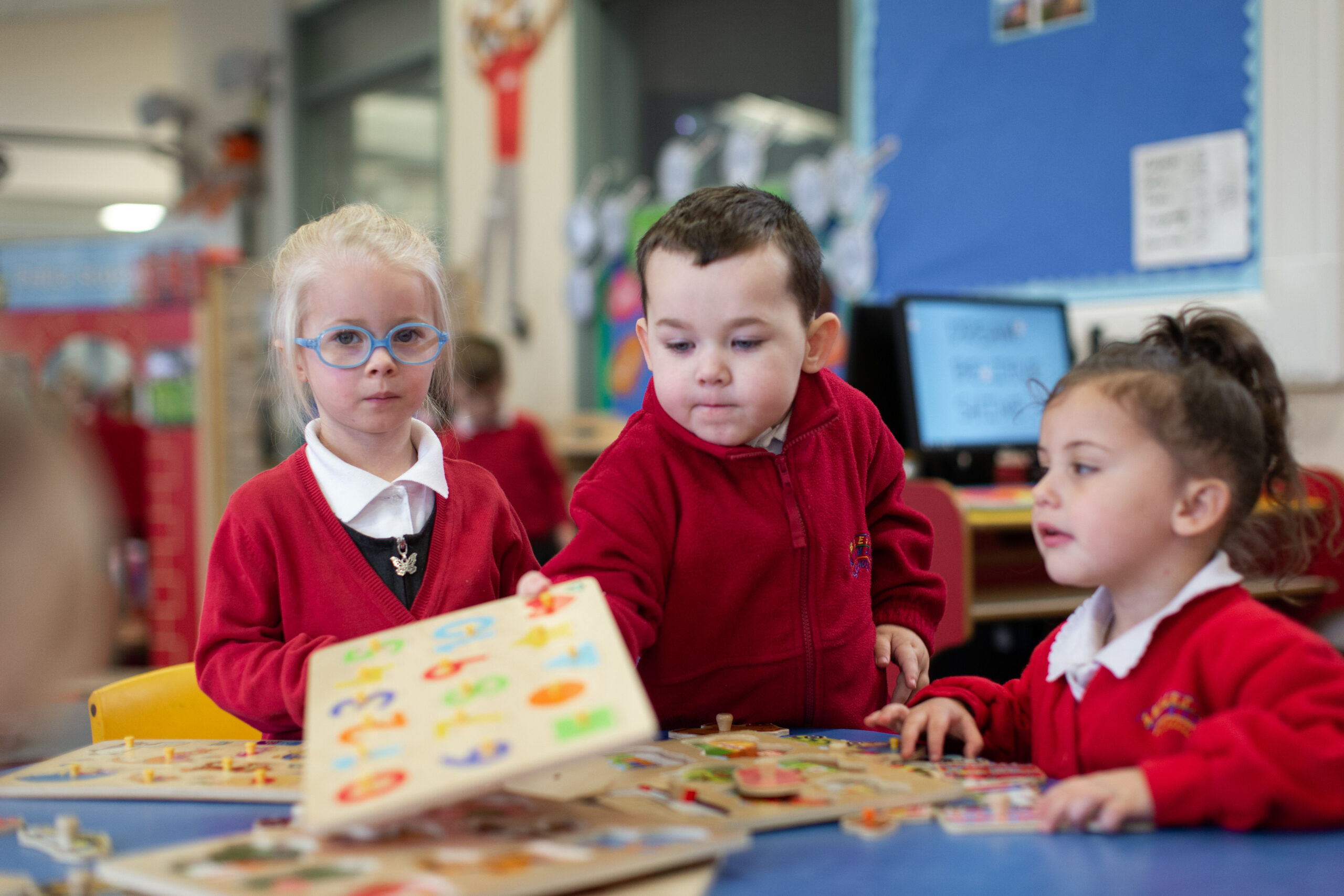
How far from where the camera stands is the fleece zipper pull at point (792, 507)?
1.21m

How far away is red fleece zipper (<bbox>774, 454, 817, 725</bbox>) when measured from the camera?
1200mm

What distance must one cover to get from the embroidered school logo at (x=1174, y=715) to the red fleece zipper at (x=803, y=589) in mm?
389

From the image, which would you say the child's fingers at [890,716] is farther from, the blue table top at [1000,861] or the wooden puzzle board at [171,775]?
the wooden puzzle board at [171,775]

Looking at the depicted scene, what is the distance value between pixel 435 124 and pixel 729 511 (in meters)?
5.02

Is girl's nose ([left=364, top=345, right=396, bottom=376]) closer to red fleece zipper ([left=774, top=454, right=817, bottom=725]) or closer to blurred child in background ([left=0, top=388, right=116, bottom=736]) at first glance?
red fleece zipper ([left=774, top=454, right=817, bottom=725])

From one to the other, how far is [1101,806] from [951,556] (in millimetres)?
1484

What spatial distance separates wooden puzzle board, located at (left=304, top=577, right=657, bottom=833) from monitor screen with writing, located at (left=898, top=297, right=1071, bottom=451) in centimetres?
192

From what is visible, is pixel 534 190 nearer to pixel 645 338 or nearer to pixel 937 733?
pixel 645 338

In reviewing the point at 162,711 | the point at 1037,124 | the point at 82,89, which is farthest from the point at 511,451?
the point at 82,89

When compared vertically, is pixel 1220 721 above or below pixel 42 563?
below

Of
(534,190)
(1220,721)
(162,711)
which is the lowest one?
(162,711)

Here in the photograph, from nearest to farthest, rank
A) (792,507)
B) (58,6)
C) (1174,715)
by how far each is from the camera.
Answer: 1. (1174,715)
2. (792,507)
3. (58,6)

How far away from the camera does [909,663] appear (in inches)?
50.5

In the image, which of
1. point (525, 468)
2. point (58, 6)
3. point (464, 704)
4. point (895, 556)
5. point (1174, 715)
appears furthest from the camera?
point (58, 6)
